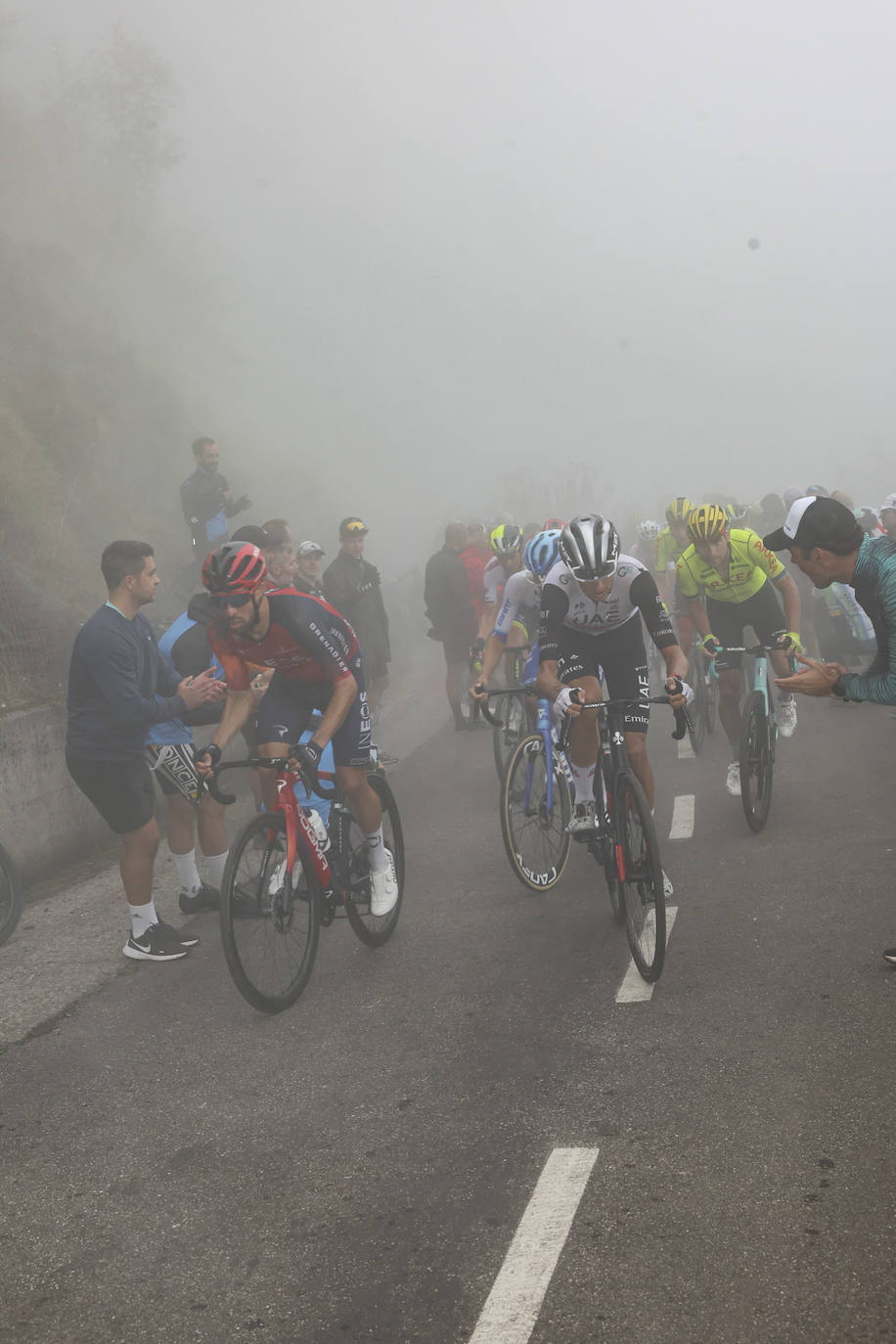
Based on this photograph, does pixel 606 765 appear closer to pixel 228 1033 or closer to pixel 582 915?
pixel 582 915

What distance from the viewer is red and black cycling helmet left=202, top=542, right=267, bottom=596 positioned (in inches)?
215

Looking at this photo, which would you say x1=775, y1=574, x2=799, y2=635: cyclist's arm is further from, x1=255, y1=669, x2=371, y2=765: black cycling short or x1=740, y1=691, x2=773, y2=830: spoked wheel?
x1=255, y1=669, x2=371, y2=765: black cycling short

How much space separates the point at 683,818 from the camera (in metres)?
8.46

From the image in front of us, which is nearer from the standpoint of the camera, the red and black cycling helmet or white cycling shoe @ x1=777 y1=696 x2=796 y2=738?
the red and black cycling helmet

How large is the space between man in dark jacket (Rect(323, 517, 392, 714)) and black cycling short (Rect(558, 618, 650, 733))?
5141 millimetres

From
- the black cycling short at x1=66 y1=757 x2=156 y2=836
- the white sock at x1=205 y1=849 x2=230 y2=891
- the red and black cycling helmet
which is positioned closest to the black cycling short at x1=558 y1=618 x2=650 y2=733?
the red and black cycling helmet

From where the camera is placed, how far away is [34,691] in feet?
29.3

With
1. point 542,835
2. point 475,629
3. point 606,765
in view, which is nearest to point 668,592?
point 475,629

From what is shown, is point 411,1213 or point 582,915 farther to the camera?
point 582,915

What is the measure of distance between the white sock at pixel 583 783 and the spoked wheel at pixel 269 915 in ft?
5.15

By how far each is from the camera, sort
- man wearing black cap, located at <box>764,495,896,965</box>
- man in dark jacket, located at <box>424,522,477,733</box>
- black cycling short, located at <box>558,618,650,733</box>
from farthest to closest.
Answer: man in dark jacket, located at <box>424,522,477,733</box>, black cycling short, located at <box>558,618,650,733</box>, man wearing black cap, located at <box>764,495,896,965</box>

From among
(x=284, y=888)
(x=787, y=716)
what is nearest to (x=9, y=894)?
(x=284, y=888)

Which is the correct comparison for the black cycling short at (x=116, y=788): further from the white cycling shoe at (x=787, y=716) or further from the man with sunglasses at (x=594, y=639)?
the white cycling shoe at (x=787, y=716)

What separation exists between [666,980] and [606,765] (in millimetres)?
Result: 1105
